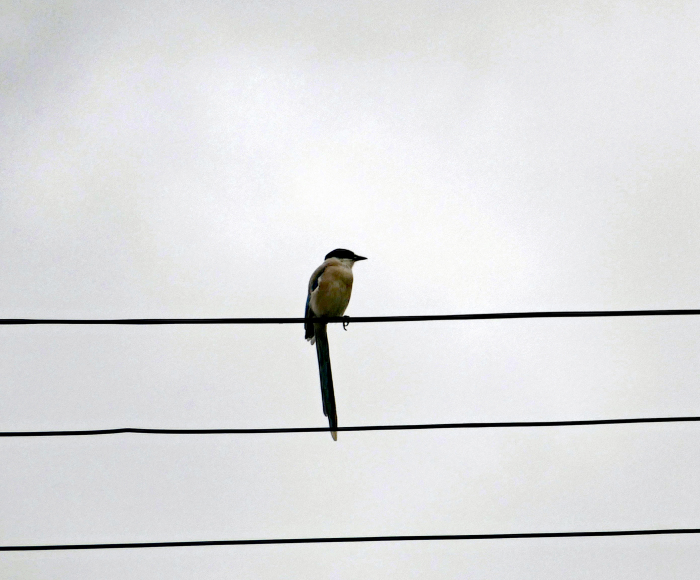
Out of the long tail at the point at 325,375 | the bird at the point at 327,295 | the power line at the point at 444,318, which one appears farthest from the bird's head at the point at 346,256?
the power line at the point at 444,318

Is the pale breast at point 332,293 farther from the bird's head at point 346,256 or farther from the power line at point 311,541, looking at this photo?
the power line at point 311,541

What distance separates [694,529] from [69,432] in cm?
295

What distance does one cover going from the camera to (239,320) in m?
3.88

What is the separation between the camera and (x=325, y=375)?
232 inches

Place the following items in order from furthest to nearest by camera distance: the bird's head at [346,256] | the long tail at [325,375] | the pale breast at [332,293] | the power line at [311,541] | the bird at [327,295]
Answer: the bird's head at [346,256] < the pale breast at [332,293] < the bird at [327,295] < the long tail at [325,375] < the power line at [311,541]

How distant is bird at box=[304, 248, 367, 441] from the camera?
245 inches

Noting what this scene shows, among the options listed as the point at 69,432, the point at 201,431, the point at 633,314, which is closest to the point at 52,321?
the point at 69,432

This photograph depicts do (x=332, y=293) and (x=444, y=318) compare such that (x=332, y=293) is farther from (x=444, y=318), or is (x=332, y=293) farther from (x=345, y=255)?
(x=444, y=318)

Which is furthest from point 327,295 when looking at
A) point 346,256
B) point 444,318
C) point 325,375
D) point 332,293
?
point 444,318

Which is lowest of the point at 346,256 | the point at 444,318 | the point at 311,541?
the point at 311,541

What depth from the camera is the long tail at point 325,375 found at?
5436 millimetres

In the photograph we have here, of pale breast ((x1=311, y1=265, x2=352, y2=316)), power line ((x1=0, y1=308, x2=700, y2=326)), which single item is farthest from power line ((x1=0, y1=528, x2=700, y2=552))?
pale breast ((x1=311, y1=265, x2=352, y2=316))

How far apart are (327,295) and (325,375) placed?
38.7 inches

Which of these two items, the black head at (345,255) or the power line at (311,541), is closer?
the power line at (311,541)
